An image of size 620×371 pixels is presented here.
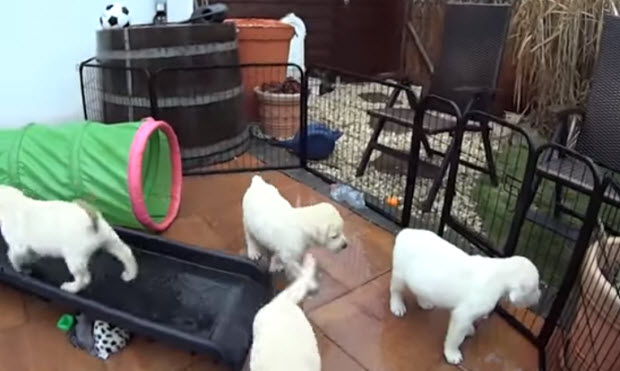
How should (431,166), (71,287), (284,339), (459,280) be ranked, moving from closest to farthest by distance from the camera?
(284,339) < (459,280) < (71,287) < (431,166)

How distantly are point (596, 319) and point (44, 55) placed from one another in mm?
2749

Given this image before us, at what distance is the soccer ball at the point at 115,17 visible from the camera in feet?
8.03

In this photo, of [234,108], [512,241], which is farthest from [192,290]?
[234,108]

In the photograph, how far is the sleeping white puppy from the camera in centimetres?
147

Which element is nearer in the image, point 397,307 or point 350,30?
point 397,307

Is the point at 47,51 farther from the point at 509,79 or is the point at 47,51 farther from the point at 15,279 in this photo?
the point at 509,79

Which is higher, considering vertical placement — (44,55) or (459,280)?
(44,55)

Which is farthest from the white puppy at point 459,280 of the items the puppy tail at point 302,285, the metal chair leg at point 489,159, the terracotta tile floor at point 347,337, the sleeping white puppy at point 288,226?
the metal chair leg at point 489,159

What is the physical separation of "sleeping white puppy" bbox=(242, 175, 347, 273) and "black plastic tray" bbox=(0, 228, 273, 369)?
114 mm

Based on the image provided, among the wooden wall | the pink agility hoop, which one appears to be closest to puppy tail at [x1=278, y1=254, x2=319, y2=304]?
the pink agility hoop

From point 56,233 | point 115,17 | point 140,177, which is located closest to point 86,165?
point 140,177

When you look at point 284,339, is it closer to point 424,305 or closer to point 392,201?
point 424,305

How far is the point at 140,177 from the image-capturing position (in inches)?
71.1

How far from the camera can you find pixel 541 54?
114 inches
